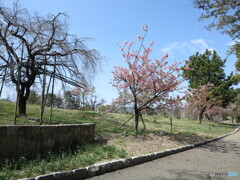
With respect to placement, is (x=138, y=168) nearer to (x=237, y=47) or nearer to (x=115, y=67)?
(x=115, y=67)

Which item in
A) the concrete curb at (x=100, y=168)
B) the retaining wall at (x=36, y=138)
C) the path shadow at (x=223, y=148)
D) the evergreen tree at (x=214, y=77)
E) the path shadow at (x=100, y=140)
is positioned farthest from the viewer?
the evergreen tree at (x=214, y=77)

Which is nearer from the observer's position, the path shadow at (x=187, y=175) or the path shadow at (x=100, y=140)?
the path shadow at (x=187, y=175)

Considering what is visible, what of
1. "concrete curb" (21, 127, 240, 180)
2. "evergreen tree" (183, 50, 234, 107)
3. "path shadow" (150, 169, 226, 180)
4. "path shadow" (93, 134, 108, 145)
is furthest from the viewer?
"evergreen tree" (183, 50, 234, 107)

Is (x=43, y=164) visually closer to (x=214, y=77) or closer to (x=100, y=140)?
(x=100, y=140)

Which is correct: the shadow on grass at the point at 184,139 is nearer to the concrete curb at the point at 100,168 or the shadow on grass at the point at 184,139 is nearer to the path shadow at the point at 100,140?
the concrete curb at the point at 100,168

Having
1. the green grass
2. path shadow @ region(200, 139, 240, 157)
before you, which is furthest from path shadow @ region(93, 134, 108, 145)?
path shadow @ region(200, 139, 240, 157)

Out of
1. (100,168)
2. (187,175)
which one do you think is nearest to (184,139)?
(187,175)

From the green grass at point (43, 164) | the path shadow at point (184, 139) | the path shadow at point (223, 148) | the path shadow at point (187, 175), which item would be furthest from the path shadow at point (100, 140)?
the path shadow at point (223, 148)

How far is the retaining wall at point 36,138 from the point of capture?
3.72m

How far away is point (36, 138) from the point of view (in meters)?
4.29

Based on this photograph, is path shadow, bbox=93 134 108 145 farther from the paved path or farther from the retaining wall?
the paved path

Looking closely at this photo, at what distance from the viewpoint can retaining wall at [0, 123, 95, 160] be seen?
3717mm

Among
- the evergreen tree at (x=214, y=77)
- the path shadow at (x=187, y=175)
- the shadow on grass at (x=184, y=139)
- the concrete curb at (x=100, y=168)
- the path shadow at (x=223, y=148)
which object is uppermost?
the evergreen tree at (x=214, y=77)

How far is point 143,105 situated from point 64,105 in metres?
39.6
